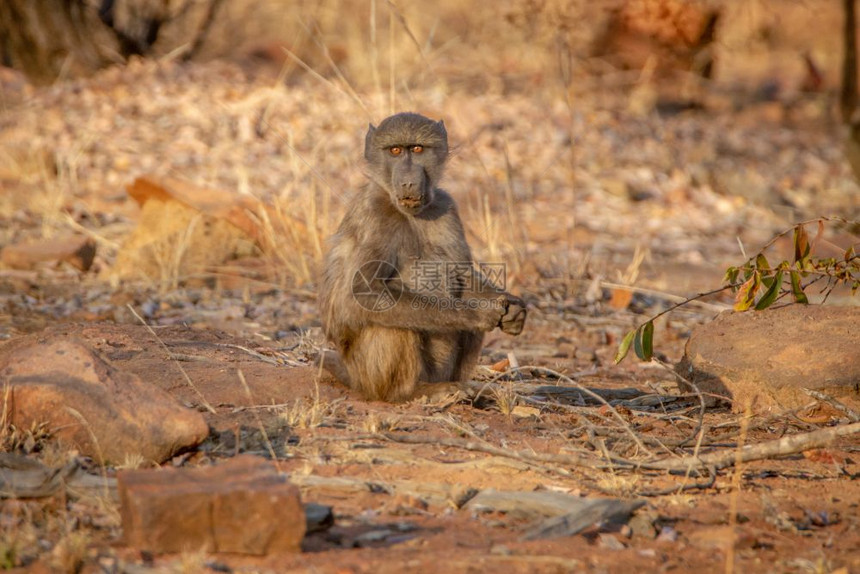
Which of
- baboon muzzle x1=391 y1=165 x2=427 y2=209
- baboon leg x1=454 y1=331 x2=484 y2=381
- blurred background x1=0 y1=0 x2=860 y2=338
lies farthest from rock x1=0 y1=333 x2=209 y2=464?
blurred background x1=0 y1=0 x2=860 y2=338

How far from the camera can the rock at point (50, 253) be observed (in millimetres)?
7699

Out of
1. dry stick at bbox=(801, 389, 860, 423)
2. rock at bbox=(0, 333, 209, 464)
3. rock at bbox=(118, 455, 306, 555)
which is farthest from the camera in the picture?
dry stick at bbox=(801, 389, 860, 423)

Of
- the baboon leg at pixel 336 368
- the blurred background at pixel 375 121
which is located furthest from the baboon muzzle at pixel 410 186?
the blurred background at pixel 375 121

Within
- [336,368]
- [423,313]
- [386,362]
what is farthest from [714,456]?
[336,368]

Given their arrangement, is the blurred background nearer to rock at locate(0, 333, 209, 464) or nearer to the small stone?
rock at locate(0, 333, 209, 464)

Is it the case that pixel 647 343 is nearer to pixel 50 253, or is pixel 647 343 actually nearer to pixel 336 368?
pixel 336 368

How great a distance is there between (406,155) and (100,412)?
1934 mm

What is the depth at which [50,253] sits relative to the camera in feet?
25.5

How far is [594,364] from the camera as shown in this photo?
20.4ft

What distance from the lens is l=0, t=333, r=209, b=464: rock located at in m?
3.57

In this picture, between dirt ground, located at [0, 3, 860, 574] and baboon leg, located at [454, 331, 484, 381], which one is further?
baboon leg, located at [454, 331, 484, 381]

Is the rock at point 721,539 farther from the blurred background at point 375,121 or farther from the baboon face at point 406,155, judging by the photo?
the blurred background at point 375,121

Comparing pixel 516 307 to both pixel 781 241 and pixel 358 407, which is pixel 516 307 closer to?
pixel 358 407

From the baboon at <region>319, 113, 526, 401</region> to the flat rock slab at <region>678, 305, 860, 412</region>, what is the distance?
3.18ft
